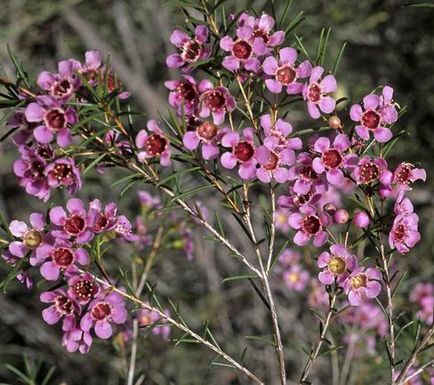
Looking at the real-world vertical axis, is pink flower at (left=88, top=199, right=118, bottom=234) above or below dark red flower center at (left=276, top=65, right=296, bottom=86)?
below

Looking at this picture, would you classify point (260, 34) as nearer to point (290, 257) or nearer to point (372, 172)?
point (372, 172)

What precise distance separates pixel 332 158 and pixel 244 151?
0.20m

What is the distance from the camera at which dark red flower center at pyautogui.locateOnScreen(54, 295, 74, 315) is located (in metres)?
1.46

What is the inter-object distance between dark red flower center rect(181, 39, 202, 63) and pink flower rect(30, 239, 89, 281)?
0.51m

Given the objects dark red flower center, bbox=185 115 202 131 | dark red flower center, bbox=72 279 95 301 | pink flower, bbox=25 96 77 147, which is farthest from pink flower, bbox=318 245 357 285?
pink flower, bbox=25 96 77 147

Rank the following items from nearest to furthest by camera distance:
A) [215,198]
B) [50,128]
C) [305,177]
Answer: [50,128]
[305,177]
[215,198]

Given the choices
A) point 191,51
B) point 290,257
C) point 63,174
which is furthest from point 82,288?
point 290,257

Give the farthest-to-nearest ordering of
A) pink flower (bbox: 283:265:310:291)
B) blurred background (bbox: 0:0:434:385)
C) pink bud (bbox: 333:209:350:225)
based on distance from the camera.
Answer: blurred background (bbox: 0:0:434:385) < pink flower (bbox: 283:265:310:291) < pink bud (bbox: 333:209:350:225)

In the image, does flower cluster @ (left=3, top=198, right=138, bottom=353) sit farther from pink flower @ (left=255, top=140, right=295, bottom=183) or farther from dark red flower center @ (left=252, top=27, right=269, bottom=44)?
dark red flower center @ (left=252, top=27, right=269, bottom=44)

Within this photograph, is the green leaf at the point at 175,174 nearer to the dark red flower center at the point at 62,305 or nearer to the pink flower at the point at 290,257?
the dark red flower center at the point at 62,305

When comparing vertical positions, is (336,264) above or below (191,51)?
below

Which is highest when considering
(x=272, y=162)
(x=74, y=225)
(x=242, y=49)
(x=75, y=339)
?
(x=242, y=49)

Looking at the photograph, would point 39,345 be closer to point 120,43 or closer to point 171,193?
point 120,43

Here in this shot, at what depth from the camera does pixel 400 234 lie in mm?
1506
